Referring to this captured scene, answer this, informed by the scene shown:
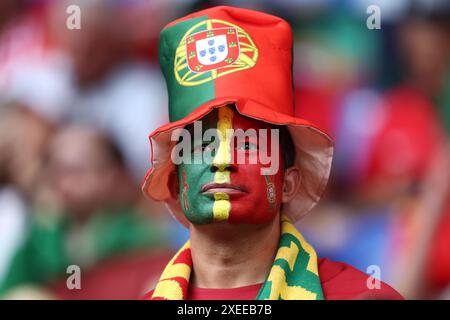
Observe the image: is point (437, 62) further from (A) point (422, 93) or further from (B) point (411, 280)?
(B) point (411, 280)

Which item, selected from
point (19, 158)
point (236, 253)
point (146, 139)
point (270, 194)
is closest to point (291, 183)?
point (270, 194)

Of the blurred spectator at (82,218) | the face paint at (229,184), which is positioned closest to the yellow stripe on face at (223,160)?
the face paint at (229,184)

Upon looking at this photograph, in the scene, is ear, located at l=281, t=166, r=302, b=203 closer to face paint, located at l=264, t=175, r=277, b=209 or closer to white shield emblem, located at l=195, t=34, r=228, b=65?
face paint, located at l=264, t=175, r=277, b=209

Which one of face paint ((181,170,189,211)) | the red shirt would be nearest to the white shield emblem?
face paint ((181,170,189,211))

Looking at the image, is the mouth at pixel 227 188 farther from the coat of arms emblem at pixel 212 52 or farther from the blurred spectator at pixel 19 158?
the blurred spectator at pixel 19 158

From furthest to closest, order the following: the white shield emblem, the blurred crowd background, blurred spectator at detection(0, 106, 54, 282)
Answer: blurred spectator at detection(0, 106, 54, 282) < the blurred crowd background < the white shield emblem

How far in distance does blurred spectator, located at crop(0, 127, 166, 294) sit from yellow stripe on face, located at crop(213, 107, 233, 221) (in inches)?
55.8

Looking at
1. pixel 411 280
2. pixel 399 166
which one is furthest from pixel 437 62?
pixel 411 280

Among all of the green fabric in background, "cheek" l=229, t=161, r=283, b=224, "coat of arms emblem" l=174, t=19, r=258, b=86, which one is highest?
"coat of arms emblem" l=174, t=19, r=258, b=86

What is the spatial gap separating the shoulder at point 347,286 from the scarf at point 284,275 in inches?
2.2

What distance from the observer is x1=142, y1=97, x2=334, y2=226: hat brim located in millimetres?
3967

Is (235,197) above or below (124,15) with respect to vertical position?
below

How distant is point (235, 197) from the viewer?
3902 mm

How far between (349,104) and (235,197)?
65.5 inches
